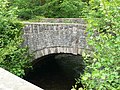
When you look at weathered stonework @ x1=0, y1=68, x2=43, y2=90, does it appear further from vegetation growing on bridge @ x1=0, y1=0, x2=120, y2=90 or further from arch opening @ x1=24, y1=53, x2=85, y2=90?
arch opening @ x1=24, y1=53, x2=85, y2=90

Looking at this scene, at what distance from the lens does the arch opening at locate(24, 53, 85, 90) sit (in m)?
8.59

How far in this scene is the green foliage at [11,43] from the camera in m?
5.57

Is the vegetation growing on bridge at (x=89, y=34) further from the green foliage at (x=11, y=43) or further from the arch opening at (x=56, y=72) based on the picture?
the arch opening at (x=56, y=72)

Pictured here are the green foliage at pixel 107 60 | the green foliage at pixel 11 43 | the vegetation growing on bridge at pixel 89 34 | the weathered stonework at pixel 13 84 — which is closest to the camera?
the weathered stonework at pixel 13 84

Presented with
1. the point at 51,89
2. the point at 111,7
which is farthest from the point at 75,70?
the point at 111,7

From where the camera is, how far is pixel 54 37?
641 centimetres

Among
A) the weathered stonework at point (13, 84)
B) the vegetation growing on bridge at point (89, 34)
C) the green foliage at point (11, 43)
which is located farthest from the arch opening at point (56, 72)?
the weathered stonework at point (13, 84)

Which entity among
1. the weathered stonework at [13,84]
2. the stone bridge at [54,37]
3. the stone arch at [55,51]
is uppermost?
the weathered stonework at [13,84]

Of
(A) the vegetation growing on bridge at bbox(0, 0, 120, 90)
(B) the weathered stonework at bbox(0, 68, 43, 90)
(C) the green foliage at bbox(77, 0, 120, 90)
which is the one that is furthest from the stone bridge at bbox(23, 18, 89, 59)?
(B) the weathered stonework at bbox(0, 68, 43, 90)

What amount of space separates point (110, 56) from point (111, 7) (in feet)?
2.69

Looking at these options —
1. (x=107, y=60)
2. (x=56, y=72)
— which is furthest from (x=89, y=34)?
(x=56, y=72)

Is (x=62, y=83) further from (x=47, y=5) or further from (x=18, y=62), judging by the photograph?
(x=18, y=62)

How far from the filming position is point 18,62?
5957 millimetres

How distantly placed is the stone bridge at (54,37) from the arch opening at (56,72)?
63.0 inches
